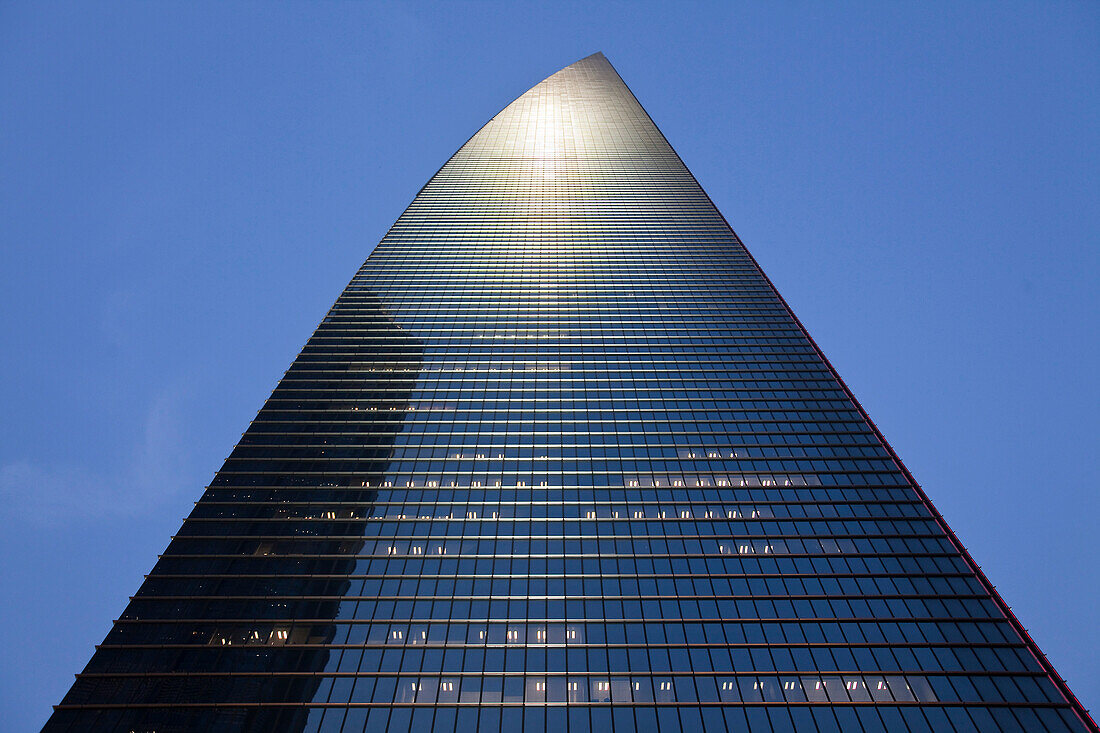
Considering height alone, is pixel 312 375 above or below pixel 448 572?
above

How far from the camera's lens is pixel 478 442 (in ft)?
214

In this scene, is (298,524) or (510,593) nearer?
(510,593)

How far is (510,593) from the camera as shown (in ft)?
160

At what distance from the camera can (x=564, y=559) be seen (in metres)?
51.8

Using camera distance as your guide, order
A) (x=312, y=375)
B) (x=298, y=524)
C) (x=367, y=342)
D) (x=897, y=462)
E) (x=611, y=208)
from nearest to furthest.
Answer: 1. (x=298, y=524)
2. (x=897, y=462)
3. (x=312, y=375)
4. (x=367, y=342)
5. (x=611, y=208)

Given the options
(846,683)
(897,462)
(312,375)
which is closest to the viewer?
(846,683)

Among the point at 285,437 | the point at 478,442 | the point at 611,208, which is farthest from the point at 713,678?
the point at 611,208

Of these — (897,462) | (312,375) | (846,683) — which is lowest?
(846,683)

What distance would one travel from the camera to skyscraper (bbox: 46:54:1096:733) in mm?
41094

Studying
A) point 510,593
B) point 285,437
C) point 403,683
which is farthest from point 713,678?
point 285,437

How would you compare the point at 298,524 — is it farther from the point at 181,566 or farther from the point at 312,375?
the point at 312,375

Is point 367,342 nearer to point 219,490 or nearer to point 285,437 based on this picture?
point 285,437

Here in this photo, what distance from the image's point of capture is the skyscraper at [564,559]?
41094 mm

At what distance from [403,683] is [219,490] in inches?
1044
